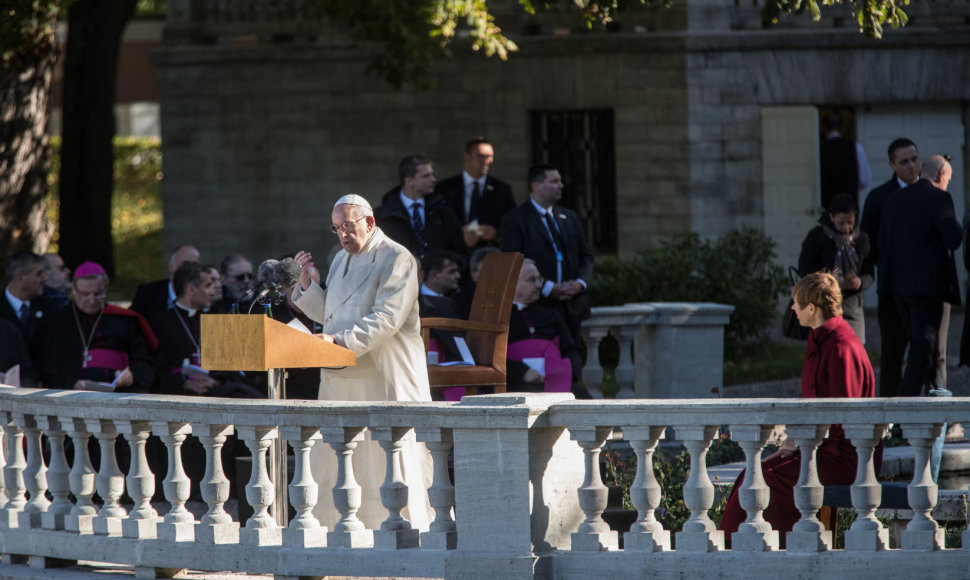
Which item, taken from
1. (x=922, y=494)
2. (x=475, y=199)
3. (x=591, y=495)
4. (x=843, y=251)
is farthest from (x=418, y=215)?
(x=922, y=494)

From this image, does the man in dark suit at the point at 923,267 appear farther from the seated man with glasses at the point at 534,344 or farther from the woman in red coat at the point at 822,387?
the woman in red coat at the point at 822,387

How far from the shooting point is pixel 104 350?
916 centimetres

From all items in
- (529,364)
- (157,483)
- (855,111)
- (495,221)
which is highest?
(855,111)

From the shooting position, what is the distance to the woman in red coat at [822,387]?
20.0ft

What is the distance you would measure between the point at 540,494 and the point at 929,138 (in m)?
13.4

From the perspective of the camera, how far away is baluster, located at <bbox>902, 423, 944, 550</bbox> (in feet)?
17.5

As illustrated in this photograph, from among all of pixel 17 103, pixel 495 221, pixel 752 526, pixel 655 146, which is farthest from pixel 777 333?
pixel 752 526

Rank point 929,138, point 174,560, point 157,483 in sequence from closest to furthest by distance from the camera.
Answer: point 174,560
point 157,483
point 929,138

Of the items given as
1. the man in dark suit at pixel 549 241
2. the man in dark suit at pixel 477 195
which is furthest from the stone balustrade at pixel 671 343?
the man in dark suit at pixel 477 195

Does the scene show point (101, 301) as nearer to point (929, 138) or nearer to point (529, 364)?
point (529, 364)

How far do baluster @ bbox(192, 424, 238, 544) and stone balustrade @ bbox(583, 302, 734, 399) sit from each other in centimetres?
496

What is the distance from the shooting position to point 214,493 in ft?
19.4

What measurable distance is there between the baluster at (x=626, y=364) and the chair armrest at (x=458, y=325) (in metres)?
2.37

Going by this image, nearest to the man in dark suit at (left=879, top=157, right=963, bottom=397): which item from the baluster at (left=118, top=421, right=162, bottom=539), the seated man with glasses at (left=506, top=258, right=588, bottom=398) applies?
the seated man with glasses at (left=506, top=258, right=588, bottom=398)
